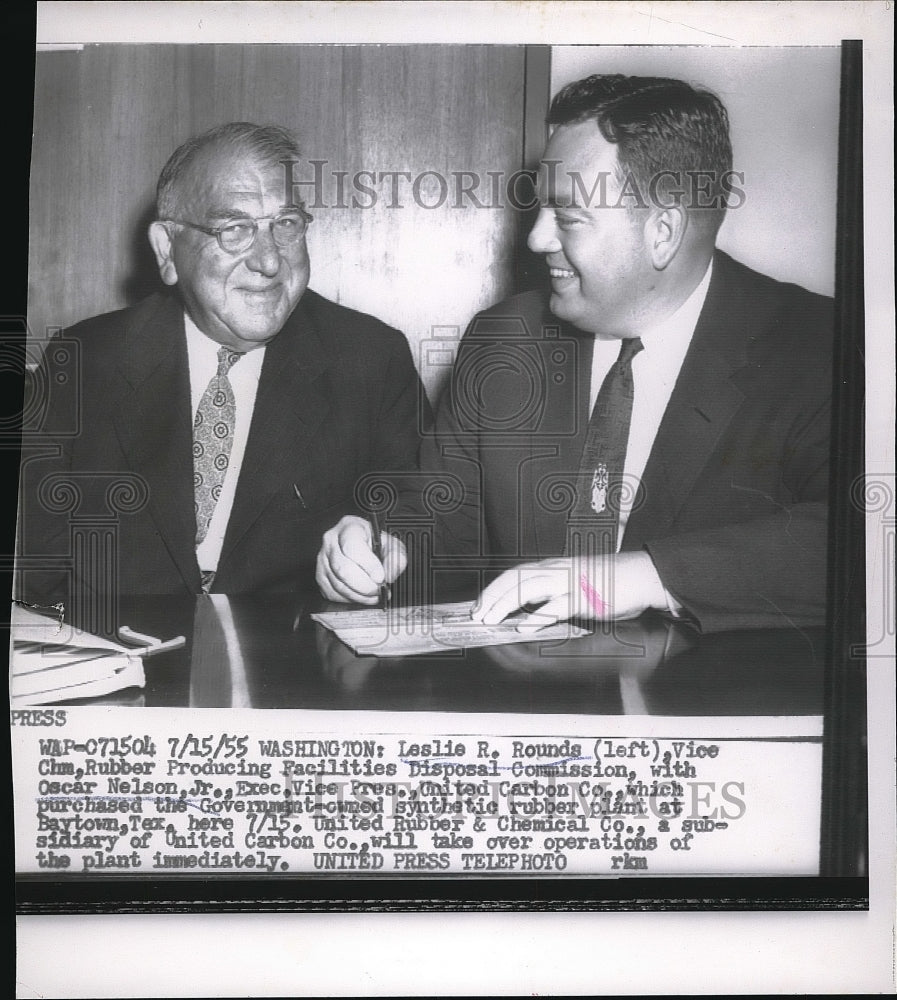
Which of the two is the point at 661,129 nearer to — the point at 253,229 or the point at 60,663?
the point at 253,229

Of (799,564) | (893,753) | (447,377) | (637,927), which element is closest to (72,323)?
(447,377)

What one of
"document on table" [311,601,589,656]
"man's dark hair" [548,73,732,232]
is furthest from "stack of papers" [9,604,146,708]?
"man's dark hair" [548,73,732,232]

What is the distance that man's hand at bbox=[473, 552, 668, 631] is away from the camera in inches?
65.7

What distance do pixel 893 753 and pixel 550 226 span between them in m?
1.20

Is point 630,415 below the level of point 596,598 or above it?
above

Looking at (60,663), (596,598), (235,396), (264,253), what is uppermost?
(264,253)

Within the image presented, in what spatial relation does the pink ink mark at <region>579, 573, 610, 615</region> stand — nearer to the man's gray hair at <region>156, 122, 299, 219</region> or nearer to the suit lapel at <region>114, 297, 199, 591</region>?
the suit lapel at <region>114, 297, 199, 591</region>

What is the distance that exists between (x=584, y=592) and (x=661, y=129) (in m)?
0.88

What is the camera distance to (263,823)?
167 cm

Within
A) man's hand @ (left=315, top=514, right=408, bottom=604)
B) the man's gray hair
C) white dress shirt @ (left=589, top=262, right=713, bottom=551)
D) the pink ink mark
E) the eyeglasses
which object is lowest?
the pink ink mark

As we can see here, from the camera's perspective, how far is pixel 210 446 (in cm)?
170

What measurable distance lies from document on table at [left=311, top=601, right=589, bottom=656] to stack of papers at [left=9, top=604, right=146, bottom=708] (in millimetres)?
372

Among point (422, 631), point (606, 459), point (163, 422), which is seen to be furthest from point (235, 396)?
point (606, 459)

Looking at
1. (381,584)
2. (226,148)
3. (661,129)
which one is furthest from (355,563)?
(661,129)
